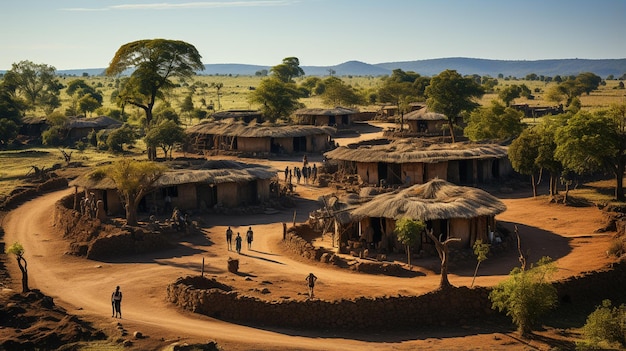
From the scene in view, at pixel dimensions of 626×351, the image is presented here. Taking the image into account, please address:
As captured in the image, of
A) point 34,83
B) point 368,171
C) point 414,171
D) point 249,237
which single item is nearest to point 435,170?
point 414,171

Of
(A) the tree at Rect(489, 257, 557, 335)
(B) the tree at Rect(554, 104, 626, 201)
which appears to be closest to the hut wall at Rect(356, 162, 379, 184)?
(B) the tree at Rect(554, 104, 626, 201)

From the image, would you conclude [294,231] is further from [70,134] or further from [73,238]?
[70,134]

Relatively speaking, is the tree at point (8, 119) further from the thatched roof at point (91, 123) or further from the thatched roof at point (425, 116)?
the thatched roof at point (425, 116)

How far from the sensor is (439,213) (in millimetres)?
25219

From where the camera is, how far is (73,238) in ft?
96.9

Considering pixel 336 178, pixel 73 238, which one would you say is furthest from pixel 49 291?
pixel 336 178

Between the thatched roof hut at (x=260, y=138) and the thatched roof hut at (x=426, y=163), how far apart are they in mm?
12289

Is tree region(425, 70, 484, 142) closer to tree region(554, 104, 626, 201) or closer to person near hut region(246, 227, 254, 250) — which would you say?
tree region(554, 104, 626, 201)

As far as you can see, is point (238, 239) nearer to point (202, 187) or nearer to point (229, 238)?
point (229, 238)

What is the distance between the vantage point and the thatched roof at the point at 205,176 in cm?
3269

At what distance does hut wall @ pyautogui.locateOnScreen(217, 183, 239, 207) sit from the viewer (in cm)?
3450

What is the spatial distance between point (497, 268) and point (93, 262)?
14.7m

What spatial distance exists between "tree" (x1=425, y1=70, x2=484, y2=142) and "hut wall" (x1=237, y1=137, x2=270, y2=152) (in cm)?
1397

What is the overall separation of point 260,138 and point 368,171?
1575 centimetres
